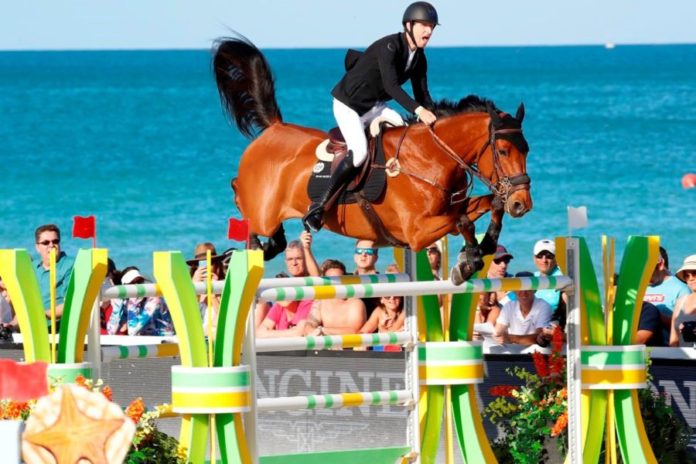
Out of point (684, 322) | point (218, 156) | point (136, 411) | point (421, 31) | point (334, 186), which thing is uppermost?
point (218, 156)

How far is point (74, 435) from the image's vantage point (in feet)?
14.3

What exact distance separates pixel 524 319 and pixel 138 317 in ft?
6.86

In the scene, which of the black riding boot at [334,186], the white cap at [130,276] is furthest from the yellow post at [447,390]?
the white cap at [130,276]

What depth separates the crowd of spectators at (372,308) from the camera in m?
7.91

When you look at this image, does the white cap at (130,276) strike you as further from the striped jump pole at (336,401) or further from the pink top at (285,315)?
the striped jump pole at (336,401)

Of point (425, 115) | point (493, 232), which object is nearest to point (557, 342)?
point (493, 232)

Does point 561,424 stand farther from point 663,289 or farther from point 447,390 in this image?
point 663,289

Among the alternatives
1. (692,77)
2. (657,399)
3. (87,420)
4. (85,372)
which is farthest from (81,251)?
(692,77)

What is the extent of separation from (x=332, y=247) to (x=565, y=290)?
18667 mm

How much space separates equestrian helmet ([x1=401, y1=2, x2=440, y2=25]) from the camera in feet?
22.2

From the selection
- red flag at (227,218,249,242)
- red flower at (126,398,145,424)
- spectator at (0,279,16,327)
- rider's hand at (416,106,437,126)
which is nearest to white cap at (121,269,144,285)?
spectator at (0,279,16,327)

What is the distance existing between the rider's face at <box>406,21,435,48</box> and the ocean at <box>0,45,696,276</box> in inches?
569

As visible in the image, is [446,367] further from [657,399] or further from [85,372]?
[85,372]

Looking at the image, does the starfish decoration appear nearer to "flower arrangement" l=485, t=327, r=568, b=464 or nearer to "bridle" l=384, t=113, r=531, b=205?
"bridle" l=384, t=113, r=531, b=205
